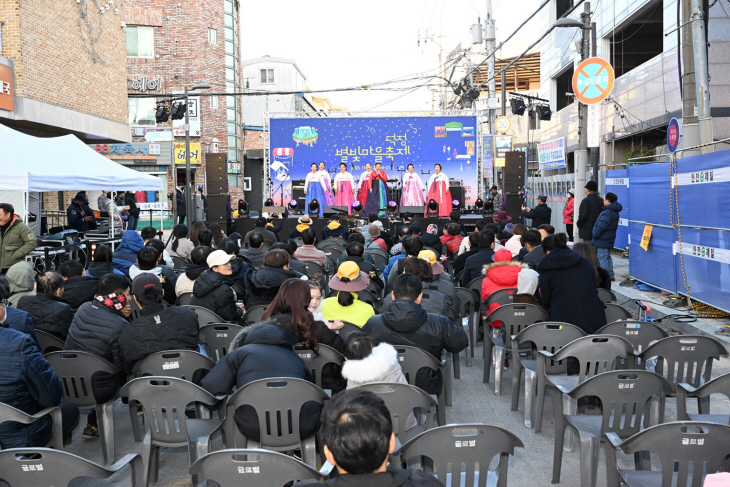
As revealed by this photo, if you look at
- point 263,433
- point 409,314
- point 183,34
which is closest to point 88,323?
point 263,433

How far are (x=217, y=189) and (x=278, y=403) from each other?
1610 cm

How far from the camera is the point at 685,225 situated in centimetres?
902

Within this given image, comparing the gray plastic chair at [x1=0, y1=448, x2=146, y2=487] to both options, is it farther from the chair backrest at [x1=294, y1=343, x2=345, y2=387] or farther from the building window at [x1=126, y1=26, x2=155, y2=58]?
the building window at [x1=126, y1=26, x2=155, y2=58]

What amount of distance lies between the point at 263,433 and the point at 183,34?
34.4m

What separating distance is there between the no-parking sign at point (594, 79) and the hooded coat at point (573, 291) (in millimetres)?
6274

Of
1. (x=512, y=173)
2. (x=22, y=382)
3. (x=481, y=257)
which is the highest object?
(x=512, y=173)

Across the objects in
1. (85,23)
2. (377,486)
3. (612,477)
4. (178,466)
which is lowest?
(178,466)

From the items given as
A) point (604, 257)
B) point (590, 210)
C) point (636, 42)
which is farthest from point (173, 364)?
point (636, 42)

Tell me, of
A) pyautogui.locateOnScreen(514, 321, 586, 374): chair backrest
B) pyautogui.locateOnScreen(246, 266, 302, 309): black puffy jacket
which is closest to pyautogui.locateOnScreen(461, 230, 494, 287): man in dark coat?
pyautogui.locateOnScreen(246, 266, 302, 309): black puffy jacket

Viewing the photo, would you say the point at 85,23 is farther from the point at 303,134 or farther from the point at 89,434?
the point at 89,434

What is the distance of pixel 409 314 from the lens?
14.6 feet

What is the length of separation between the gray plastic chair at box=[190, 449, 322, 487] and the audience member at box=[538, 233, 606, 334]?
356 cm

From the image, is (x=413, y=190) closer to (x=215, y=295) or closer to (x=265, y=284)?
(x=265, y=284)

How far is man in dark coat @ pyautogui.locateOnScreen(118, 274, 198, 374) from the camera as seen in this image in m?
4.47
